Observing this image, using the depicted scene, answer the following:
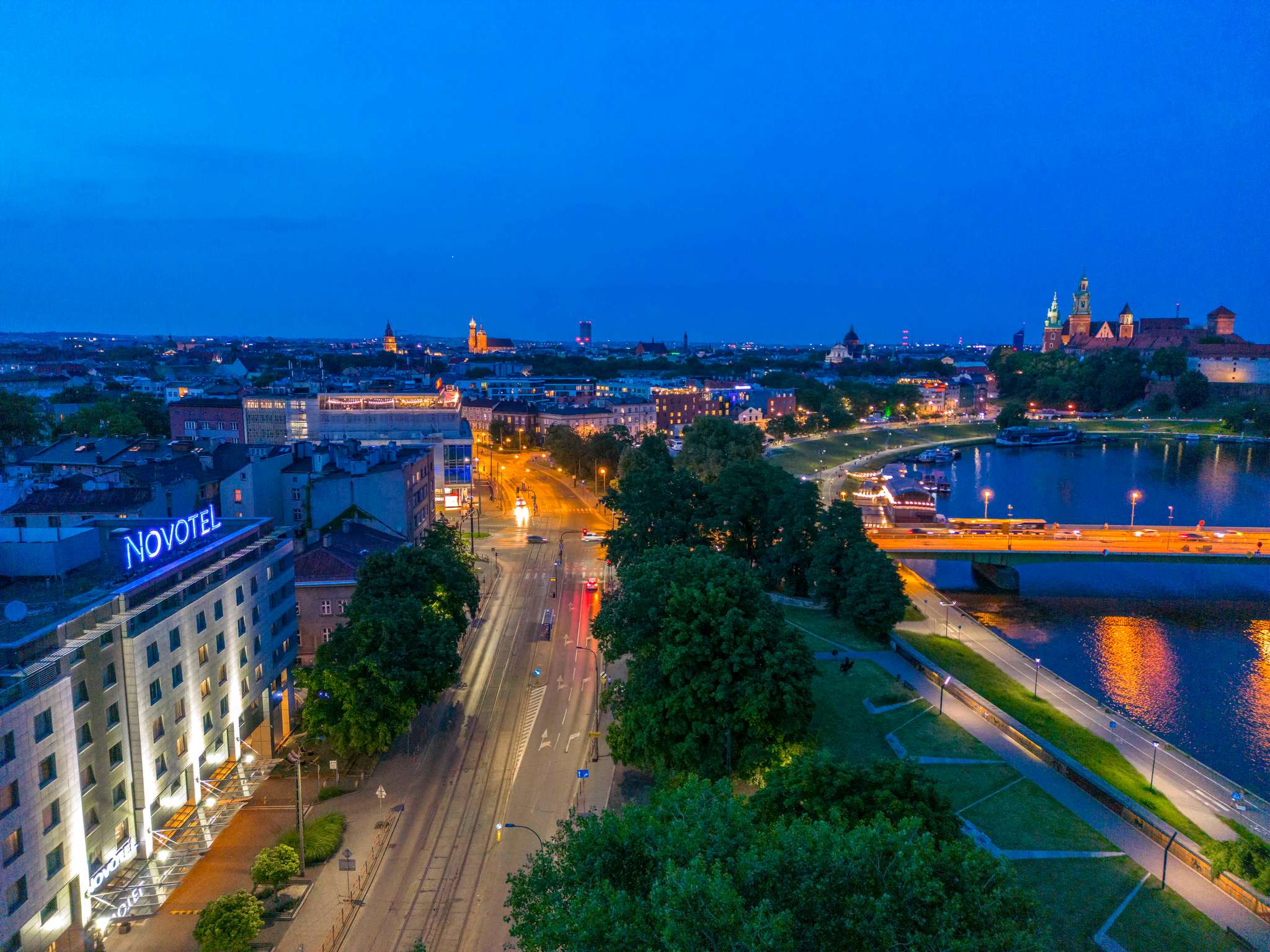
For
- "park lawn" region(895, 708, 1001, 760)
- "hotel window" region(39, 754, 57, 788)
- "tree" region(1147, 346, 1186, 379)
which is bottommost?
"park lawn" region(895, 708, 1001, 760)

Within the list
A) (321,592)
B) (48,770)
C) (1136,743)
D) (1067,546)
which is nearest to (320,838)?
(48,770)

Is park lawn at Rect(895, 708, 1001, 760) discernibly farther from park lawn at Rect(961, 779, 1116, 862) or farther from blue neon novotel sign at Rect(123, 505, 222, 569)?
blue neon novotel sign at Rect(123, 505, 222, 569)

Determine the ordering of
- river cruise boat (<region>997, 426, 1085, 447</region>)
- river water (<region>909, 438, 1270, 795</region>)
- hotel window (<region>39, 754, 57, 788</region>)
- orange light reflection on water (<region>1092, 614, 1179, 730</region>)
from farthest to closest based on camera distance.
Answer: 1. river cruise boat (<region>997, 426, 1085, 447</region>)
2. orange light reflection on water (<region>1092, 614, 1179, 730</region>)
3. river water (<region>909, 438, 1270, 795</region>)
4. hotel window (<region>39, 754, 57, 788</region>)

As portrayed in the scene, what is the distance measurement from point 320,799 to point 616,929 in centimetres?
1989

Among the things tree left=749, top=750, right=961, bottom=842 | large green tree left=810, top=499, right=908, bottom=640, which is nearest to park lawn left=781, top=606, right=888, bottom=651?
large green tree left=810, top=499, right=908, bottom=640

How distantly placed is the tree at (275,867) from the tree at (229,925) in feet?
6.85

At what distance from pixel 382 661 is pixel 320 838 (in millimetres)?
6291

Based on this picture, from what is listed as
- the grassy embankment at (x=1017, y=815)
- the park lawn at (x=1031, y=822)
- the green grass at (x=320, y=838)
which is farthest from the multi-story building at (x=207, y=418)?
the park lawn at (x=1031, y=822)

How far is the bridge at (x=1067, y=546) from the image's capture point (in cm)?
6047

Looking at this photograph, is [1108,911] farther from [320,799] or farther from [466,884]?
[320,799]

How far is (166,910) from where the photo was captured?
2425 centimetres

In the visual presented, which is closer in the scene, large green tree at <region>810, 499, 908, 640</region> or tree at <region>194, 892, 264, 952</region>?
tree at <region>194, 892, 264, 952</region>

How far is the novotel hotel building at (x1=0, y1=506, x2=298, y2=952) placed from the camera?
Answer: 20.5 m

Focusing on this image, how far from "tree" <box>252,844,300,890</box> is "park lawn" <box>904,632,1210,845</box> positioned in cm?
2701
